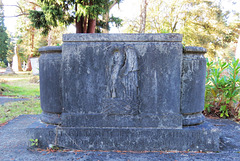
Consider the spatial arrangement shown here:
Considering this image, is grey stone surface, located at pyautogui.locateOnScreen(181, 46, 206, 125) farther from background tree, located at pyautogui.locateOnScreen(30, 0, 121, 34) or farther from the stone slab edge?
background tree, located at pyautogui.locateOnScreen(30, 0, 121, 34)

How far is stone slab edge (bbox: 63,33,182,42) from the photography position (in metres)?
2.41

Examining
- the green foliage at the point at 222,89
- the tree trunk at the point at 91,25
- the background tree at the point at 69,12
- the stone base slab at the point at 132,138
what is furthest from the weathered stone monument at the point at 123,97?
the tree trunk at the point at 91,25

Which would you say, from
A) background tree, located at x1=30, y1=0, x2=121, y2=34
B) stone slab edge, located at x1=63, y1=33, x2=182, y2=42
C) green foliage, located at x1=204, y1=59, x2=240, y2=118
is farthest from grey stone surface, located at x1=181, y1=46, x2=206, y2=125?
background tree, located at x1=30, y1=0, x2=121, y2=34

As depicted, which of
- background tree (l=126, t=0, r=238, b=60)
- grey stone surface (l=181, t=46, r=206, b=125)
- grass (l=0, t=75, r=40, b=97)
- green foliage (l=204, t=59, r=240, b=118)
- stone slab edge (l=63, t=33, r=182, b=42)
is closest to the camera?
stone slab edge (l=63, t=33, r=182, b=42)

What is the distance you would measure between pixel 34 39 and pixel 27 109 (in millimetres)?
22024

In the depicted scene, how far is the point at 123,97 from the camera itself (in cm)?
245

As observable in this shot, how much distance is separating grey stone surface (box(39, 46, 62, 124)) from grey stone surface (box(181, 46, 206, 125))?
1707mm

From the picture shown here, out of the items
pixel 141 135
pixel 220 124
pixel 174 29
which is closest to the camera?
pixel 141 135

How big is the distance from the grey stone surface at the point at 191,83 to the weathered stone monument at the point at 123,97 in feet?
0.34

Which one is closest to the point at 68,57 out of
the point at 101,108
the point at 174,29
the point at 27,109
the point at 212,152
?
the point at 101,108

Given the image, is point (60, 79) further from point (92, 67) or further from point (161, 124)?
point (161, 124)

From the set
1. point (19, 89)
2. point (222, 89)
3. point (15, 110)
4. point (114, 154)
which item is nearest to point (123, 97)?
point (114, 154)

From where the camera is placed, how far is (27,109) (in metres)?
5.09

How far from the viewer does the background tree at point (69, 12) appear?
741cm
